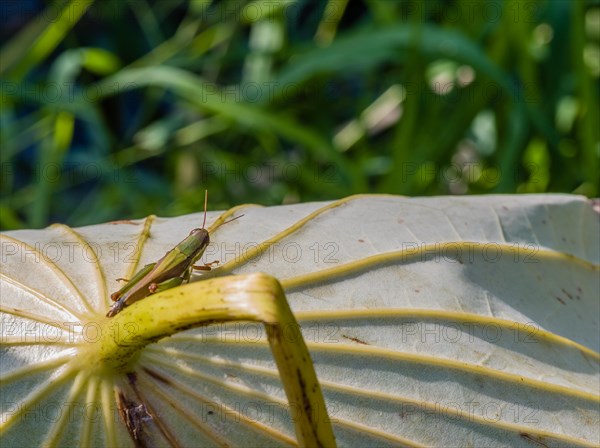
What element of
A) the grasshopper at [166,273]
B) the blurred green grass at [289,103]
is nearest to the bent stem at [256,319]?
the grasshopper at [166,273]

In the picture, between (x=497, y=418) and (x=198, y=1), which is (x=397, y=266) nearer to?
(x=497, y=418)

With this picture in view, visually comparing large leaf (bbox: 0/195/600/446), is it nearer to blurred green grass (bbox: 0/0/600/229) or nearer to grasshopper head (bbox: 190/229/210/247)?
grasshopper head (bbox: 190/229/210/247)

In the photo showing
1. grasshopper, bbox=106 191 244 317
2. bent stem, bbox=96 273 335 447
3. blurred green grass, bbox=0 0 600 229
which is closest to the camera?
bent stem, bbox=96 273 335 447

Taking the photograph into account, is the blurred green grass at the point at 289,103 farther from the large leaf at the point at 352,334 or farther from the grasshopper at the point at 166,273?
the grasshopper at the point at 166,273

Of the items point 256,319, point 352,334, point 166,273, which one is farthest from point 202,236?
point 256,319

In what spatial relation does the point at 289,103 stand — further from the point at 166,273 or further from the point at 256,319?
the point at 256,319

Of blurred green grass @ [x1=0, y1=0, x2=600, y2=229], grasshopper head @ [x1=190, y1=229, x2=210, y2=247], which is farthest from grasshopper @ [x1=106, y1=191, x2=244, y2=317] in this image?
blurred green grass @ [x1=0, y1=0, x2=600, y2=229]

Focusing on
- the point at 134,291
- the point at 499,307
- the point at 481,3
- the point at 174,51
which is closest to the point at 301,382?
the point at 134,291
